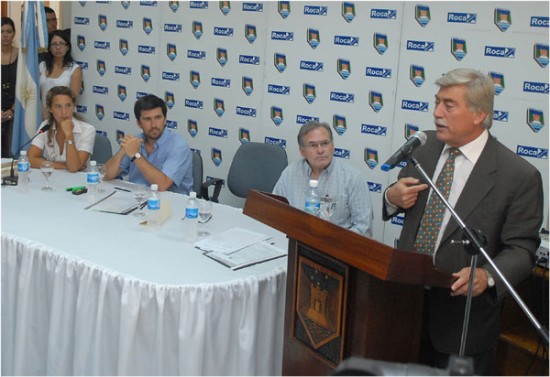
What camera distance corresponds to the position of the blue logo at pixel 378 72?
13.4 feet

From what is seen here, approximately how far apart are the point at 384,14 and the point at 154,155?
1.76m

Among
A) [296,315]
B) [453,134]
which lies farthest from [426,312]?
[453,134]

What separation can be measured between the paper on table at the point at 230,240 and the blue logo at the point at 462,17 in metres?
1.95

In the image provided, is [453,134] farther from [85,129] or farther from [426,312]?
[85,129]

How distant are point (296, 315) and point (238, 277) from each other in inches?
18.9

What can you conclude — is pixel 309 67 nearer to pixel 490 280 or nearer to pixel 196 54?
pixel 196 54

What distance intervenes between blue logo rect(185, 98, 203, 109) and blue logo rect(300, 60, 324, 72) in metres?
1.05

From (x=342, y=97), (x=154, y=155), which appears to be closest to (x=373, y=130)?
(x=342, y=97)

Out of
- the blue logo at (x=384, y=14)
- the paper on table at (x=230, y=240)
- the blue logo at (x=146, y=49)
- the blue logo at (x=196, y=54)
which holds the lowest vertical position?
the paper on table at (x=230, y=240)

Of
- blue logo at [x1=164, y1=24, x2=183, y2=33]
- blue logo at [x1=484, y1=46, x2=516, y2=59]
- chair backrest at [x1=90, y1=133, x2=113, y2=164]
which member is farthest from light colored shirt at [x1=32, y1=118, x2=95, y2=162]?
blue logo at [x1=484, y1=46, x2=516, y2=59]

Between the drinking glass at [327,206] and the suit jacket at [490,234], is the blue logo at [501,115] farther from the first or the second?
the suit jacket at [490,234]

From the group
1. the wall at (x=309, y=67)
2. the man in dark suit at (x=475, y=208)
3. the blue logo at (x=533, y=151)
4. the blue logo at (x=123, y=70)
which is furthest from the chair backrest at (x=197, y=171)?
the man in dark suit at (x=475, y=208)

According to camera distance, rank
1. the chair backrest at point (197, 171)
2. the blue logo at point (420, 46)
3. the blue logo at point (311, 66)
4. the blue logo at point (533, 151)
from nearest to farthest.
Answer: the blue logo at point (533, 151) < the blue logo at point (420, 46) < the chair backrest at point (197, 171) < the blue logo at point (311, 66)

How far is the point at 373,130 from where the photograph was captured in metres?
4.20
